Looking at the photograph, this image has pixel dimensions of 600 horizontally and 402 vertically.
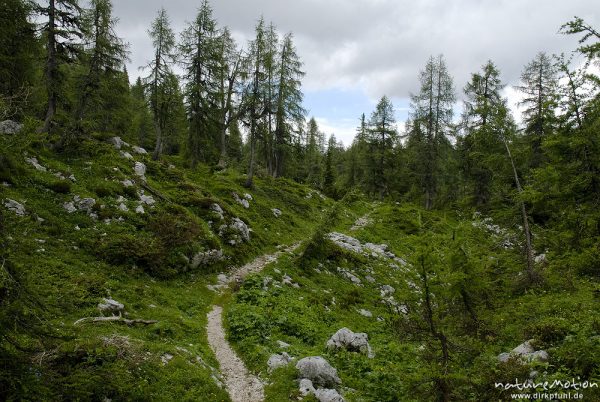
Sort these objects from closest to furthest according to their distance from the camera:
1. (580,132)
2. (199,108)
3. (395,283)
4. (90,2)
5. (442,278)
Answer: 1. (442,278)
2. (580,132)
3. (395,283)
4. (90,2)
5. (199,108)

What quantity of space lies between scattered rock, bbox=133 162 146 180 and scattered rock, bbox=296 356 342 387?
1890cm

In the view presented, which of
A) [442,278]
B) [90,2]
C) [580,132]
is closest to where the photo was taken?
[442,278]

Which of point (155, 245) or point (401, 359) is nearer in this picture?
point (401, 359)

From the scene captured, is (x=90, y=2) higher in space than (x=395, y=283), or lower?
higher

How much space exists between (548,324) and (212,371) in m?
11.0

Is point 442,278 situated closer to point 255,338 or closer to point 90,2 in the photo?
point 255,338

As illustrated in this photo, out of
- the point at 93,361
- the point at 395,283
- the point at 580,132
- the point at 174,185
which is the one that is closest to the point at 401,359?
the point at 93,361

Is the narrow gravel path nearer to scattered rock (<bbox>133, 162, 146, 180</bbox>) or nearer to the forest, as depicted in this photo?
the forest

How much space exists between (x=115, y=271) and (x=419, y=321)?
12974 mm

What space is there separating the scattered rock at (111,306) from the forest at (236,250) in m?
0.32

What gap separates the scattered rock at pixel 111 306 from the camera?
1238 cm

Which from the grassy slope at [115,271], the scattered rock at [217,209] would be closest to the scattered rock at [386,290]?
the grassy slope at [115,271]

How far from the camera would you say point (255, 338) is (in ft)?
45.8

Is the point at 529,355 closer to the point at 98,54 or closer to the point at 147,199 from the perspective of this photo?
the point at 147,199
